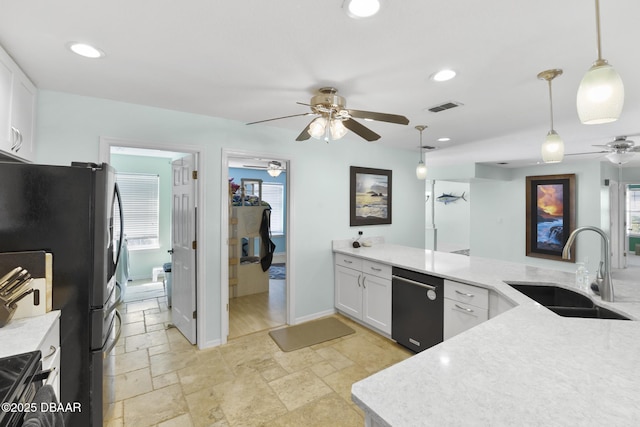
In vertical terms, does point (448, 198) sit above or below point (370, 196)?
above

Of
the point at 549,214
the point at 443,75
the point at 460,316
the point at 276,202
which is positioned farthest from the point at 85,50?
the point at 549,214

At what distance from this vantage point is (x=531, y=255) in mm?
6426

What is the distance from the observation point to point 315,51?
64.6 inches

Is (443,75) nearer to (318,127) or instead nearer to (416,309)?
(318,127)

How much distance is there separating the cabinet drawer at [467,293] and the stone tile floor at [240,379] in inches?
33.1

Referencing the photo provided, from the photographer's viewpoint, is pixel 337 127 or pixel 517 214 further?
pixel 517 214

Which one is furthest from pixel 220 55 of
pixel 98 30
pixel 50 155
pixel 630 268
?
pixel 630 268

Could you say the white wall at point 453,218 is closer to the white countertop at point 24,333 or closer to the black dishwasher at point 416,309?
the black dishwasher at point 416,309

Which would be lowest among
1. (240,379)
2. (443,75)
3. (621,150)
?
(240,379)

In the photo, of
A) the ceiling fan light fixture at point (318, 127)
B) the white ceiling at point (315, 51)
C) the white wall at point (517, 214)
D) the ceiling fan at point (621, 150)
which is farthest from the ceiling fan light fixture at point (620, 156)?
the ceiling fan light fixture at point (318, 127)

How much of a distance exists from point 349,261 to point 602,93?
2794 millimetres

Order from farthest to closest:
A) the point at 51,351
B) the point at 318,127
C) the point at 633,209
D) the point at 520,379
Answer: the point at 633,209
the point at 318,127
the point at 51,351
the point at 520,379

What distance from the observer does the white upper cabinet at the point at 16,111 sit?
1.61 m

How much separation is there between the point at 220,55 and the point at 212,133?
1285 mm
